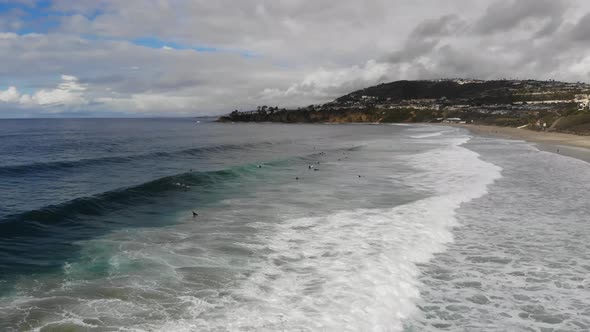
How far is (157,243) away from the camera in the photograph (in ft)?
40.5

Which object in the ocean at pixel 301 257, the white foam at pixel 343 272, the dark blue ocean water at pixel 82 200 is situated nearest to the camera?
the white foam at pixel 343 272

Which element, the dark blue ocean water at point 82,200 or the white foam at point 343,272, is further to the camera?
the dark blue ocean water at point 82,200

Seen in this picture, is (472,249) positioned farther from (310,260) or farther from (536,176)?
(536,176)

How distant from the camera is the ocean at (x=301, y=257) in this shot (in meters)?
7.53

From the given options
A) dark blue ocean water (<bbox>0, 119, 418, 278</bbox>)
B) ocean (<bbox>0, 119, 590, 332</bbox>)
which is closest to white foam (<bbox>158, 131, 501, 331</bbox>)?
ocean (<bbox>0, 119, 590, 332</bbox>)

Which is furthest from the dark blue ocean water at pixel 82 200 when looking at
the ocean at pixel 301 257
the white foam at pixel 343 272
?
the white foam at pixel 343 272

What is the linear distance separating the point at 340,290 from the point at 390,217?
22.6 feet

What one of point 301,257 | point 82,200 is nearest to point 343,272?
point 301,257

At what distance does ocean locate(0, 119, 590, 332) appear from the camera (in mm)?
7527

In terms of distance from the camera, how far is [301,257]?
10.9m

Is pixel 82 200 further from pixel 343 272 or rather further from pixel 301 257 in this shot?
pixel 343 272

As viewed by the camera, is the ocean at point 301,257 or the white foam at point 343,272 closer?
the white foam at point 343,272

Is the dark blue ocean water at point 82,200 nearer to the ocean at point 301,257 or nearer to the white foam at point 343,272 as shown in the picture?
the ocean at point 301,257

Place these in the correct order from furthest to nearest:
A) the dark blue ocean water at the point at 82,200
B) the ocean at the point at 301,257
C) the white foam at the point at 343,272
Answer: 1. the dark blue ocean water at the point at 82,200
2. the ocean at the point at 301,257
3. the white foam at the point at 343,272
